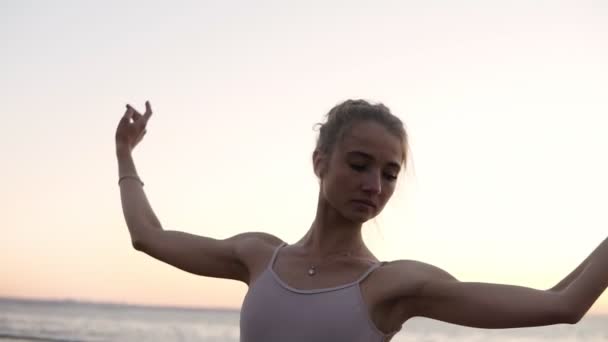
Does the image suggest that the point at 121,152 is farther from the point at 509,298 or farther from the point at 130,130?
the point at 509,298

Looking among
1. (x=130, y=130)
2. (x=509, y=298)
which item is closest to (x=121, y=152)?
(x=130, y=130)

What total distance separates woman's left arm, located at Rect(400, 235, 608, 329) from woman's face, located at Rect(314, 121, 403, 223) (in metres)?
0.26

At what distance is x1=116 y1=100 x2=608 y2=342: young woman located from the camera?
1.97 metres

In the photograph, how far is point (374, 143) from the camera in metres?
2.39

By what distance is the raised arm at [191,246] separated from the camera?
2.63 m

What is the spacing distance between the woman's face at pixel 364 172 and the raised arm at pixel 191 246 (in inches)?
13.3

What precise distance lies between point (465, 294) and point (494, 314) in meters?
0.09

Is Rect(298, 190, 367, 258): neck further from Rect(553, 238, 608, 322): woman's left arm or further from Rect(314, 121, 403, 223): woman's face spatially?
Rect(553, 238, 608, 322): woman's left arm

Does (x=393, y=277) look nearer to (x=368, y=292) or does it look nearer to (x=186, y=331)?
(x=368, y=292)

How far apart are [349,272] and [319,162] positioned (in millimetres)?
365

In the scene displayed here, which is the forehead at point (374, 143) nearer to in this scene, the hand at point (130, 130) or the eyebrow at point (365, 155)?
the eyebrow at point (365, 155)

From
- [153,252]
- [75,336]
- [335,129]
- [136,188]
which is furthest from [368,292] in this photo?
[75,336]

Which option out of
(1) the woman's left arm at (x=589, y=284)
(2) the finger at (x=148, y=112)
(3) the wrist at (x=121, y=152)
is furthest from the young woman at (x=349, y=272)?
(2) the finger at (x=148, y=112)

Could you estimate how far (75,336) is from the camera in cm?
2578
